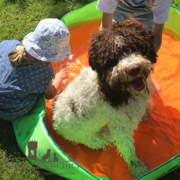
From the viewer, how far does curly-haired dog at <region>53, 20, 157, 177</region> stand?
67.7 inches

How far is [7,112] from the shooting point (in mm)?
2555

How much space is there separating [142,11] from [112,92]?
154 cm

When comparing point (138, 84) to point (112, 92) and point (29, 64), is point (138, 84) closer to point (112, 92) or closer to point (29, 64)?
point (112, 92)

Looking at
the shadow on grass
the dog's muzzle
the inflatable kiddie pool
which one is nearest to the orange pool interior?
the inflatable kiddie pool

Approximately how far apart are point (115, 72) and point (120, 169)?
148cm

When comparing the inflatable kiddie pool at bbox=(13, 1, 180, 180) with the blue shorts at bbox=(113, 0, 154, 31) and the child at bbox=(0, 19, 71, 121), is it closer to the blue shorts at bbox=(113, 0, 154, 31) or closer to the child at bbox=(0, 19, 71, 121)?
the child at bbox=(0, 19, 71, 121)

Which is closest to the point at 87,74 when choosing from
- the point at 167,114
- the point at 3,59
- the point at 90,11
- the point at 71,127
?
the point at 71,127

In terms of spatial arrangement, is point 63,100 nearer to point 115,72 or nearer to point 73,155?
point 115,72

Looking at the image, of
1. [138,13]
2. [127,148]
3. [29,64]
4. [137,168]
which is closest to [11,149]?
[29,64]

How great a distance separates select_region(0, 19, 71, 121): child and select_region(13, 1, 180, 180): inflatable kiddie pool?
0.27 metres

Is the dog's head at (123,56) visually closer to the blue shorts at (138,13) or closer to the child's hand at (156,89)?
the blue shorts at (138,13)

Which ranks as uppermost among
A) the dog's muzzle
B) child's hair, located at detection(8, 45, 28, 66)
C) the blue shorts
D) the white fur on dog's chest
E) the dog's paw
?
the blue shorts

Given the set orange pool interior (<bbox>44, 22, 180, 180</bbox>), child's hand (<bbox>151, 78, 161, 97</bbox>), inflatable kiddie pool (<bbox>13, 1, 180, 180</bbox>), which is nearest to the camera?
inflatable kiddie pool (<bbox>13, 1, 180, 180</bbox>)

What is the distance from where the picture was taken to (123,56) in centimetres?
173
